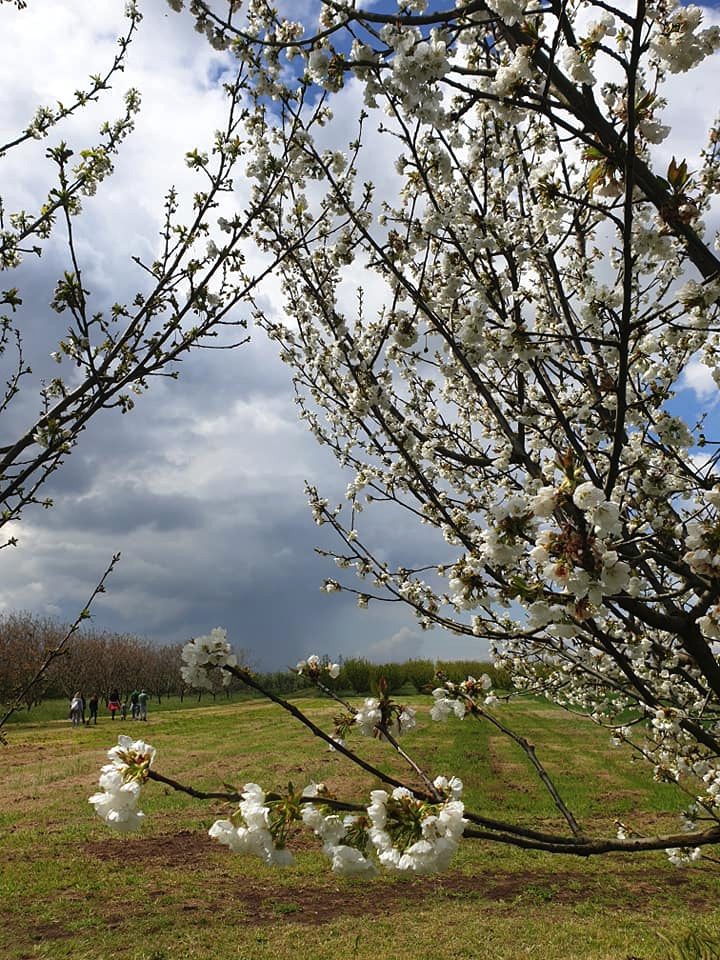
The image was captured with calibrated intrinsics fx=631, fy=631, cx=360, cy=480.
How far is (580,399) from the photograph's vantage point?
13.6 ft

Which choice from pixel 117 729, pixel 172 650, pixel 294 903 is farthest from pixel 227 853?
pixel 172 650

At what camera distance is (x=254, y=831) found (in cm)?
157

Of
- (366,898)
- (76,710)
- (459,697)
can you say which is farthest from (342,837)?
(76,710)

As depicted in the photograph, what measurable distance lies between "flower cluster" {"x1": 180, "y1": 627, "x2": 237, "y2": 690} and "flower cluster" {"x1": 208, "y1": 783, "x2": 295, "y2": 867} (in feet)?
1.09

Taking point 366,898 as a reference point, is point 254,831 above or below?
above

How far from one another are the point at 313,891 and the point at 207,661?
8.23m

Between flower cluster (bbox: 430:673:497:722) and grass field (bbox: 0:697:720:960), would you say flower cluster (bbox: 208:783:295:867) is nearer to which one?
flower cluster (bbox: 430:673:497:722)

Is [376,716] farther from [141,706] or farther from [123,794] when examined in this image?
[141,706]

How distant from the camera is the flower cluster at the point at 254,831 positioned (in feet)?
5.12

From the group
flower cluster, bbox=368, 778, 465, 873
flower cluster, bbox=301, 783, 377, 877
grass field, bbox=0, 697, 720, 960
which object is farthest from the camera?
grass field, bbox=0, 697, 720, 960

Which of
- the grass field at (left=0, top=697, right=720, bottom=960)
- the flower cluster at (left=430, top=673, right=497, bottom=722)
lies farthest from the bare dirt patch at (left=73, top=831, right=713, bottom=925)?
the flower cluster at (left=430, top=673, right=497, bottom=722)

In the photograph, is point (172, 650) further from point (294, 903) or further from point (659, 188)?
point (659, 188)

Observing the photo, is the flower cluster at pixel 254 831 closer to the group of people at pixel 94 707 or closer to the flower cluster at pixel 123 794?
the flower cluster at pixel 123 794

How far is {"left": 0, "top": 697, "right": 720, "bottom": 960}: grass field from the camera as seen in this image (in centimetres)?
662
